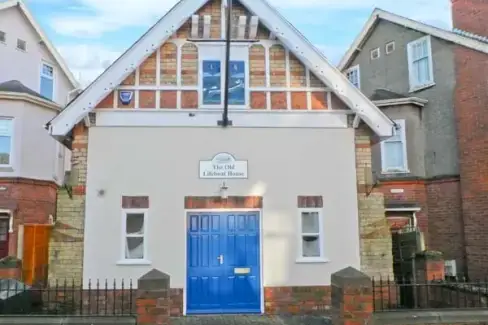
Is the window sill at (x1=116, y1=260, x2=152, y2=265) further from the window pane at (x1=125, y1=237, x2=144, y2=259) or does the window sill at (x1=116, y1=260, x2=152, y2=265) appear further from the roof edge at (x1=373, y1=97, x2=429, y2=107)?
the roof edge at (x1=373, y1=97, x2=429, y2=107)

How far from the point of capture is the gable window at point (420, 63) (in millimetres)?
16750

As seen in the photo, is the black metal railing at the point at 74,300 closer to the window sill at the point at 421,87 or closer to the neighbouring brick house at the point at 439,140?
the neighbouring brick house at the point at 439,140

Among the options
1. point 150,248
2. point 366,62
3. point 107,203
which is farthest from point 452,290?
point 366,62

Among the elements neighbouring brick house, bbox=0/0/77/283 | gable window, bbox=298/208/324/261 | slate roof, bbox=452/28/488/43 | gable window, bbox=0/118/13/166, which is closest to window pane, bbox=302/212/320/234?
gable window, bbox=298/208/324/261

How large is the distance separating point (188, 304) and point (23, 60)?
45.4 ft

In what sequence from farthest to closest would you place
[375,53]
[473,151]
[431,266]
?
[375,53], [473,151], [431,266]

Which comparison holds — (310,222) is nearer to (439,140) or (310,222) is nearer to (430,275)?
(430,275)

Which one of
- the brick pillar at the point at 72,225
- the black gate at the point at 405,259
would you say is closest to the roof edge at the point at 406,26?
the black gate at the point at 405,259

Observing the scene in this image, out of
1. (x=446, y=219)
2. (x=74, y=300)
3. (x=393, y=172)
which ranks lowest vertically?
(x=74, y=300)

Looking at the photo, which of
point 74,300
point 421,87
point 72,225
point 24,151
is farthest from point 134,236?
point 421,87

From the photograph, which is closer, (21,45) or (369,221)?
(369,221)

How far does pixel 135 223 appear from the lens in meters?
10.7

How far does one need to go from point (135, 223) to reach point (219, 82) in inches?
143

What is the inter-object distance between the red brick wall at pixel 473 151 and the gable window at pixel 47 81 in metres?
15.8
